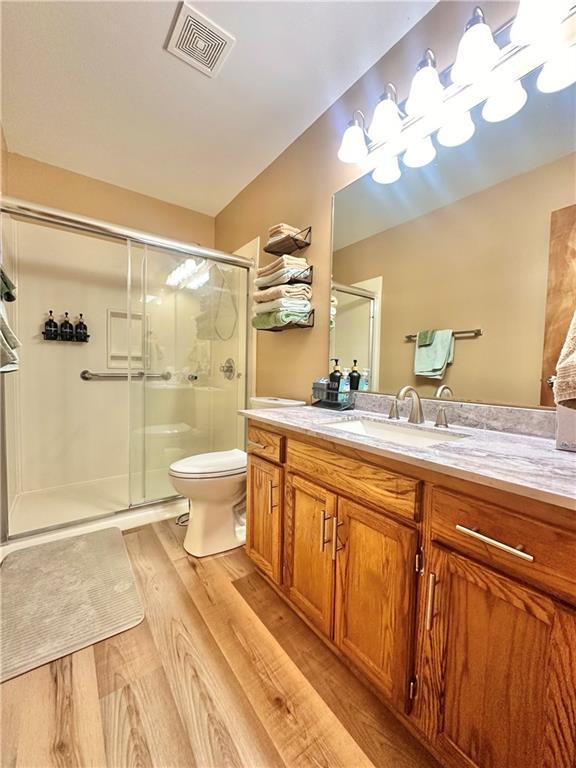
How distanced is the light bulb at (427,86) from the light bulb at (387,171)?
22 cm

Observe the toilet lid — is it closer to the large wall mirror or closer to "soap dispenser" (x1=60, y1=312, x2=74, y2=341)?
the large wall mirror

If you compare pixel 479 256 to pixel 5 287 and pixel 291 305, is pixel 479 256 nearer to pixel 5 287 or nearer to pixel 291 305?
pixel 291 305

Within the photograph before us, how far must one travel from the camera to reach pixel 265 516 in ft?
4.66

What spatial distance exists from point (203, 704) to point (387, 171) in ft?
7.29

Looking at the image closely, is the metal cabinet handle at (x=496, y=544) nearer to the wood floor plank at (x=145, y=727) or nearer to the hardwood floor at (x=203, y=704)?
the hardwood floor at (x=203, y=704)

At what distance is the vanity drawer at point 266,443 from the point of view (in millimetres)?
1321

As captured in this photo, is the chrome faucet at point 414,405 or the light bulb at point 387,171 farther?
the light bulb at point 387,171

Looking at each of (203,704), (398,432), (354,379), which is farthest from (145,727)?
(354,379)

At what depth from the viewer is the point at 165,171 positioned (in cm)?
236

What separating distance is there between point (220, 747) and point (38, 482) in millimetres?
2352

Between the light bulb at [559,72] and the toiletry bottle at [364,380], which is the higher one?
the light bulb at [559,72]

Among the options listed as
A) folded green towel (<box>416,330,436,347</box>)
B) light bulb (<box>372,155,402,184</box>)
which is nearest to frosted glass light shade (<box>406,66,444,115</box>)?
light bulb (<box>372,155,402,184</box>)

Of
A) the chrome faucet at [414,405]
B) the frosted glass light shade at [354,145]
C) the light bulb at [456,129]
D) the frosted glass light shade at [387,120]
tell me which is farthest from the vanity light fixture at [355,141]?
the chrome faucet at [414,405]

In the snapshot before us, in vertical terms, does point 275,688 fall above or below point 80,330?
below
